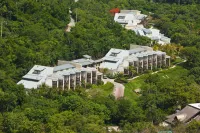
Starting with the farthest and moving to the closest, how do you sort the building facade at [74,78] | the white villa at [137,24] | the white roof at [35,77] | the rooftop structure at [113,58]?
1. the white villa at [137,24]
2. the rooftop structure at [113,58]
3. the building facade at [74,78]
4. the white roof at [35,77]

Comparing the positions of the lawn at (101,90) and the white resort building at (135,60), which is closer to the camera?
the lawn at (101,90)

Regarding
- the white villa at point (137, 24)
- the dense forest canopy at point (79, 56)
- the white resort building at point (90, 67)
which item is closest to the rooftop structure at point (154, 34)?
the white villa at point (137, 24)

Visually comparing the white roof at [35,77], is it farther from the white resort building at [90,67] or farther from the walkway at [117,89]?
the walkway at [117,89]

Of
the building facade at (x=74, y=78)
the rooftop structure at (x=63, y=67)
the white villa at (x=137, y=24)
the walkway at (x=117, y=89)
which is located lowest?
the walkway at (x=117, y=89)

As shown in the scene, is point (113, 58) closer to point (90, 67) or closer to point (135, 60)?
point (135, 60)

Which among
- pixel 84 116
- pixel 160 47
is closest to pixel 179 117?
pixel 84 116

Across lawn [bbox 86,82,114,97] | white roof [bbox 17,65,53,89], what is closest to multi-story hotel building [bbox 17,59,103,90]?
white roof [bbox 17,65,53,89]

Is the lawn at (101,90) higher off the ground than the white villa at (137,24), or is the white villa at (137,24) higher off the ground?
the white villa at (137,24)

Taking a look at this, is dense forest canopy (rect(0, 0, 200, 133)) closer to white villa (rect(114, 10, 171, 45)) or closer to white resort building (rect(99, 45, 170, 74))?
white villa (rect(114, 10, 171, 45))
